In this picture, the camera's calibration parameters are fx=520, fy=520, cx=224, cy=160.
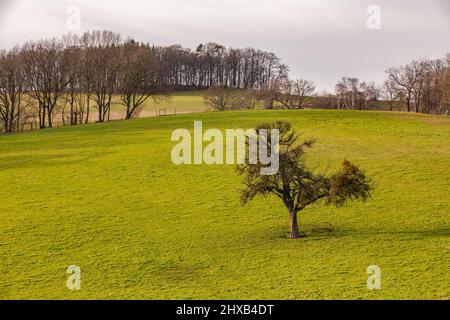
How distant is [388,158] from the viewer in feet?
134

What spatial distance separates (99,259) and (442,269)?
14.0m

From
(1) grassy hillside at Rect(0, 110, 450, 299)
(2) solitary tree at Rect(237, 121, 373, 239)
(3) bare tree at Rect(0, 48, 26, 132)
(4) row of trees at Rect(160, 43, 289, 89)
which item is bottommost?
(1) grassy hillside at Rect(0, 110, 450, 299)

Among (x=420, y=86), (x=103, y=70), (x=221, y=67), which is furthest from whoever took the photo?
(x=221, y=67)

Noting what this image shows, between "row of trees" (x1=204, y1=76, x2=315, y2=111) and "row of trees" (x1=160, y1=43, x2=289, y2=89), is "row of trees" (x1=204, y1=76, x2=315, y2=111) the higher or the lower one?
the lower one

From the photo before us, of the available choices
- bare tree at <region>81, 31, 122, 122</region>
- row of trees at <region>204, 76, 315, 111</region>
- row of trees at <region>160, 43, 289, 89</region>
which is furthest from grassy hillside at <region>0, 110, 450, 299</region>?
row of trees at <region>160, 43, 289, 89</region>

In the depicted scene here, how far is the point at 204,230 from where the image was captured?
1040 inches

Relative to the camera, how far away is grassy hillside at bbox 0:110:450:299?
19297mm

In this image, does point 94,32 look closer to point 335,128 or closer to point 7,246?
point 335,128

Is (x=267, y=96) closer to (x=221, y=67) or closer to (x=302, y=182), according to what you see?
(x=221, y=67)

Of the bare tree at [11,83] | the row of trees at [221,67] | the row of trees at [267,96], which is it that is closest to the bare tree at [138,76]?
the row of trees at [267,96]

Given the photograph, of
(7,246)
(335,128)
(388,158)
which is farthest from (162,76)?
(7,246)

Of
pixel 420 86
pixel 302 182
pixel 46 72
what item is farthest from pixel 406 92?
pixel 302 182

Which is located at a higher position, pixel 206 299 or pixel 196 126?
pixel 196 126

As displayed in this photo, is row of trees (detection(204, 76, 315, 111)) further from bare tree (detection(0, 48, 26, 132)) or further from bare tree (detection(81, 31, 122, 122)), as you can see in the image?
bare tree (detection(0, 48, 26, 132))
